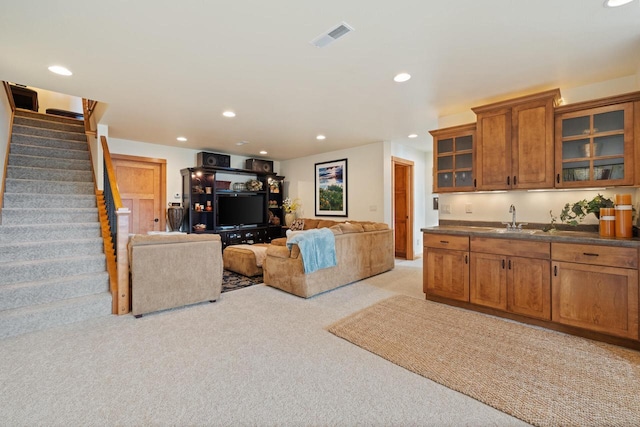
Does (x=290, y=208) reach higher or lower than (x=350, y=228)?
higher

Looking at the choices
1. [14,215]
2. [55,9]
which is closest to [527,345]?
[55,9]

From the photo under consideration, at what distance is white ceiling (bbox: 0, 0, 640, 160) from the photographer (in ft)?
6.36

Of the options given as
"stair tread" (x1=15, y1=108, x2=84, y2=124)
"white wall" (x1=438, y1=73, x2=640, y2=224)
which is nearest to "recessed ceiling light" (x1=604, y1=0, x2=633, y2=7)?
"white wall" (x1=438, y1=73, x2=640, y2=224)

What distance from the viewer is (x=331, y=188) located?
21.9ft

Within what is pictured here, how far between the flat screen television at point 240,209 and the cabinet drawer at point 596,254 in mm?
5757

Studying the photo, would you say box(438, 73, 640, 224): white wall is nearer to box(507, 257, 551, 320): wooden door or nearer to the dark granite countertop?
the dark granite countertop

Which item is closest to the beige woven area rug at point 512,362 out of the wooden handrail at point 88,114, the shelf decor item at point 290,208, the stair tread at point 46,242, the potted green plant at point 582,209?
the potted green plant at point 582,209

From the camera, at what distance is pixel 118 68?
275 centimetres

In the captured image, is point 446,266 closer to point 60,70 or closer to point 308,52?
point 308,52

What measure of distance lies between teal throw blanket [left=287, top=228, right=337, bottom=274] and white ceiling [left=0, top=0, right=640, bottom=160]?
→ 1683 millimetres

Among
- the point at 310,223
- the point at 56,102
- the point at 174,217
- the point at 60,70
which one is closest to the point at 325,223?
the point at 310,223

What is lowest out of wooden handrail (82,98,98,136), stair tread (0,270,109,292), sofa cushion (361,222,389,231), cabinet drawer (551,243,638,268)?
stair tread (0,270,109,292)

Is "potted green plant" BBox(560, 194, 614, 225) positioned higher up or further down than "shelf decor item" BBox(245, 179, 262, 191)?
further down

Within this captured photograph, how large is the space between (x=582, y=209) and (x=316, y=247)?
9.44ft
